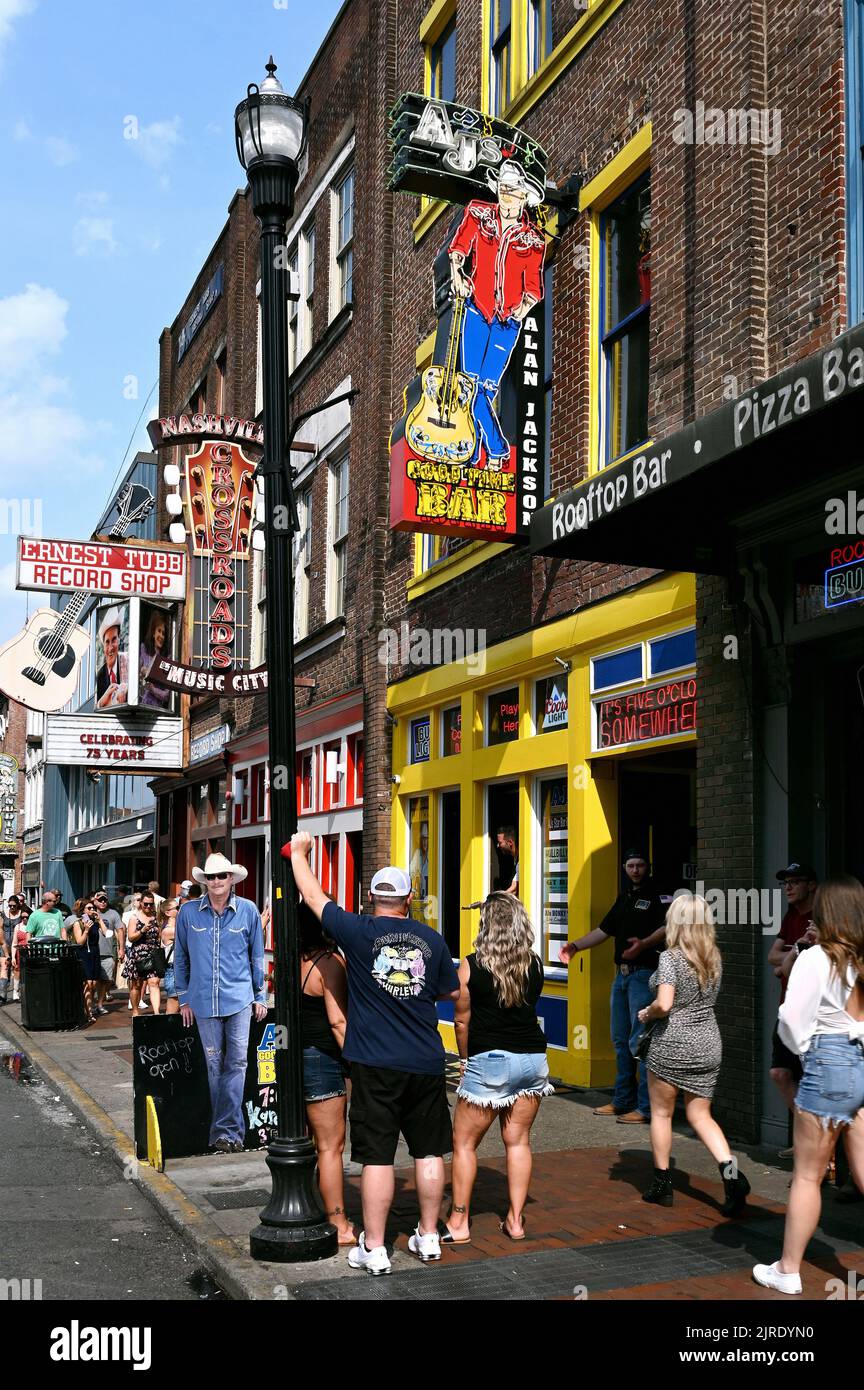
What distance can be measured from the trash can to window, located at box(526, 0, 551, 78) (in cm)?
1184

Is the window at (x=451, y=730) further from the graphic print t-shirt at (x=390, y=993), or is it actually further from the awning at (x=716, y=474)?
the graphic print t-shirt at (x=390, y=993)

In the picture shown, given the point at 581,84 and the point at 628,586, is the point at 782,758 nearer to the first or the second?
the point at 628,586

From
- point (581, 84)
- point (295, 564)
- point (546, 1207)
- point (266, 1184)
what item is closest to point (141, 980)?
point (295, 564)

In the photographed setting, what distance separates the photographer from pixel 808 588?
8.40m

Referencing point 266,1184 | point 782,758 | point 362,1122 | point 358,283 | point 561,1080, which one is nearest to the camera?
point 362,1122

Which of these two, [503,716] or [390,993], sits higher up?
[503,716]

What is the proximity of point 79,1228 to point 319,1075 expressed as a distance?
1.82 m

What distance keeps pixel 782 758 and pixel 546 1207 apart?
3.11m

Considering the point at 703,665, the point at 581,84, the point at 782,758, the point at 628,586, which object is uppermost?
the point at 581,84

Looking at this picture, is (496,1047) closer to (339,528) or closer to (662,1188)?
(662,1188)

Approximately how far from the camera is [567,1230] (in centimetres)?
668

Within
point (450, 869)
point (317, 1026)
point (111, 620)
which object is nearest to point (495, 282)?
→ point (450, 869)

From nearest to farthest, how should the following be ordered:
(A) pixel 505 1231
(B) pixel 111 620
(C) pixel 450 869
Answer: (A) pixel 505 1231 < (C) pixel 450 869 < (B) pixel 111 620

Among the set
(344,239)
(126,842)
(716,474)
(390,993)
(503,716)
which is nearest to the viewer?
(390,993)
